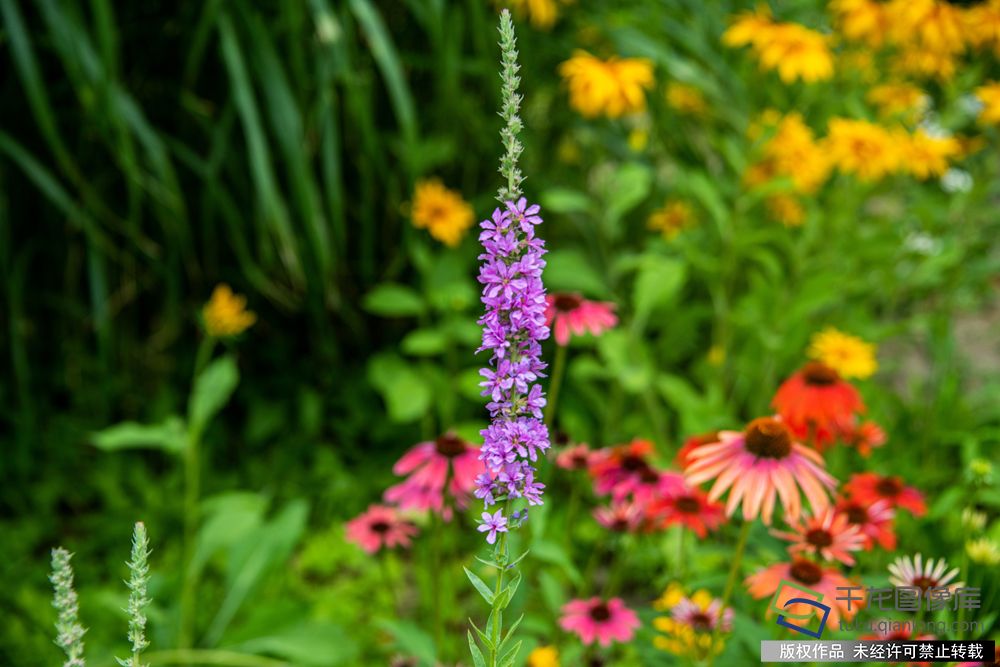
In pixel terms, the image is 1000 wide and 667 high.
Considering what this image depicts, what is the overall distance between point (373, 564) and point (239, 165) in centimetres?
90

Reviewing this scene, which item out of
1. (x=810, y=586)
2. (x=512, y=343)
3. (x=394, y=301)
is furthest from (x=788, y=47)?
(x=512, y=343)

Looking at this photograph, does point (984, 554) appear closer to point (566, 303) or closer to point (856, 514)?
point (856, 514)

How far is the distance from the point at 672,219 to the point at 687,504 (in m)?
1.29

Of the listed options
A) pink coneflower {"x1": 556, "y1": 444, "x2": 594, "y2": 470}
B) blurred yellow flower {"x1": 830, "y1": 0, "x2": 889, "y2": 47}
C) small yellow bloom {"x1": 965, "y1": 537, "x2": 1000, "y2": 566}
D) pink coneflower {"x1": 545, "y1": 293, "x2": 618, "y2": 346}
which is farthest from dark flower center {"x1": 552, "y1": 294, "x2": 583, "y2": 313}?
blurred yellow flower {"x1": 830, "y1": 0, "x2": 889, "y2": 47}

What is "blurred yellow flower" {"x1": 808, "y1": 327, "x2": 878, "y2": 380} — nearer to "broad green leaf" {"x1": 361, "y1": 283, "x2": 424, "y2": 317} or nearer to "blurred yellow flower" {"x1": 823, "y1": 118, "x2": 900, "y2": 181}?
"blurred yellow flower" {"x1": 823, "y1": 118, "x2": 900, "y2": 181}

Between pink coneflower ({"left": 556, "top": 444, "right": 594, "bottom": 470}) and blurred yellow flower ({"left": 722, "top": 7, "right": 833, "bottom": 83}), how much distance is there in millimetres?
1135

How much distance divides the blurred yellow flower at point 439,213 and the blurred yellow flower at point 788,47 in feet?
2.42

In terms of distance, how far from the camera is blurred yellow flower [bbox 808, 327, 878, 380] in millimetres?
1819

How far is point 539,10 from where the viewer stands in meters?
2.03

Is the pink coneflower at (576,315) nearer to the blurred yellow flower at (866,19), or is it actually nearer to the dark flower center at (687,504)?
the dark flower center at (687,504)

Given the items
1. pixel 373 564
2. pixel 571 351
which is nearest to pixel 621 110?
pixel 571 351

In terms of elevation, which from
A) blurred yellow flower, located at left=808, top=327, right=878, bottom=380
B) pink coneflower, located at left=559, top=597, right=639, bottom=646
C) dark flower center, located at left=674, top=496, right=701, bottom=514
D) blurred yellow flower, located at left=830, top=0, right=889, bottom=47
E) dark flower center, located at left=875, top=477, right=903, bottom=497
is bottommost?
pink coneflower, located at left=559, top=597, right=639, bottom=646

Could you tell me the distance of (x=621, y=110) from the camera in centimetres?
199

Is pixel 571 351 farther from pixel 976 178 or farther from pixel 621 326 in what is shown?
pixel 976 178
